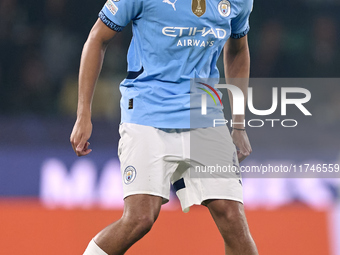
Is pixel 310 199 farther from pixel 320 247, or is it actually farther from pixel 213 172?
pixel 213 172

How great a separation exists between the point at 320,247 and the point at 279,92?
8.54 ft

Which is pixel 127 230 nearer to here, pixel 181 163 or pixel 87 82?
pixel 181 163

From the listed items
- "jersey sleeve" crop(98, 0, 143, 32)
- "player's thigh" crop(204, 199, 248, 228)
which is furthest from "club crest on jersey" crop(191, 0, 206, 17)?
"player's thigh" crop(204, 199, 248, 228)

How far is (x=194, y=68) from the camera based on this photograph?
2.53m

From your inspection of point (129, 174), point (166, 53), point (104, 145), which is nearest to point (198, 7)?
point (166, 53)

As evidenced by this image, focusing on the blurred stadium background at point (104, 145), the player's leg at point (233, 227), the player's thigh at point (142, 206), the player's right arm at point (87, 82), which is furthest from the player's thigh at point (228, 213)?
the blurred stadium background at point (104, 145)

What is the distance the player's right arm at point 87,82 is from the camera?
2432mm

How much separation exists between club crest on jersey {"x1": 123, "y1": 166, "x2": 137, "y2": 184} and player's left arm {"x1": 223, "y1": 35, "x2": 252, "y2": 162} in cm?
69

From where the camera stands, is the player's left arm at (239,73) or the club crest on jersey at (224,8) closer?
the club crest on jersey at (224,8)

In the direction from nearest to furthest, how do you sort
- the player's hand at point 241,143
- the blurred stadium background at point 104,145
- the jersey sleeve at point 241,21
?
the jersey sleeve at point 241,21
the player's hand at point 241,143
the blurred stadium background at point 104,145

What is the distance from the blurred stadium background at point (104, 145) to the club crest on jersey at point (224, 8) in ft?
5.09

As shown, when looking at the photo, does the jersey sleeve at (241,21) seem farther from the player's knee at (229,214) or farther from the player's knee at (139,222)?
the player's knee at (139,222)

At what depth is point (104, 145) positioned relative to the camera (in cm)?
493

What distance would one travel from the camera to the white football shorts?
2400 mm
